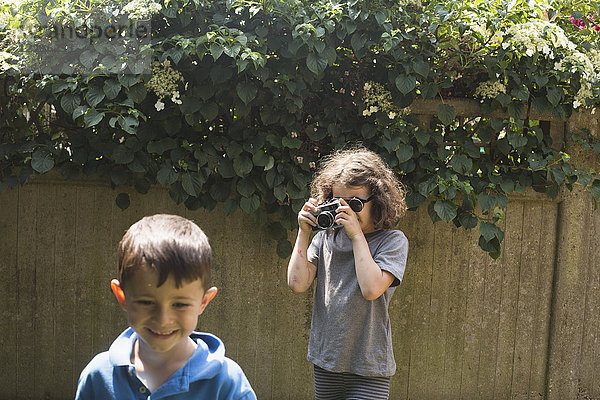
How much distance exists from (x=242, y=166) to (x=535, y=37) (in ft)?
5.16

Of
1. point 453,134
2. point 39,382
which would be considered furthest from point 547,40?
point 39,382

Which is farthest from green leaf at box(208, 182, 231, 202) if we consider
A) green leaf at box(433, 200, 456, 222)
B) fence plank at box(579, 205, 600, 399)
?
fence plank at box(579, 205, 600, 399)

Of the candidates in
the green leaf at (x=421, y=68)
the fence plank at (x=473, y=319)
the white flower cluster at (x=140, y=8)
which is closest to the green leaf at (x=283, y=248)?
the fence plank at (x=473, y=319)

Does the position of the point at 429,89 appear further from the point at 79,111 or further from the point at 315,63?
the point at 79,111

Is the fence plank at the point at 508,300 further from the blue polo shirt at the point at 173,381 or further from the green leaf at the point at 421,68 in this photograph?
the blue polo shirt at the point at 173,381

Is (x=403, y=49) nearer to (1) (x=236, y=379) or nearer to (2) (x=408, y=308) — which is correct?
(2) (x=408, y=308)

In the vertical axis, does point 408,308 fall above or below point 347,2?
below

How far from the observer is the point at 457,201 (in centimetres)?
361

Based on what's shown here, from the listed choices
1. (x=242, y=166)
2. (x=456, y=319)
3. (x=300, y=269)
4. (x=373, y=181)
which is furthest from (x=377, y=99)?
(x=456, y=319)

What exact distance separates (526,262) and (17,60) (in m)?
2.96

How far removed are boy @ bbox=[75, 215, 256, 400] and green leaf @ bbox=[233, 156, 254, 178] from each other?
5.95ft

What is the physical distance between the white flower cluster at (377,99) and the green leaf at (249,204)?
730 mm

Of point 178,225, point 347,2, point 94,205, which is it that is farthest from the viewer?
point 94,205

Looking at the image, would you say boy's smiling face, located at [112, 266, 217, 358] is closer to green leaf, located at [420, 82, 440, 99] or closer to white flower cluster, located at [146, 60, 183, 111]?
white flower cluster, located at [146, 60, 183, 111]
